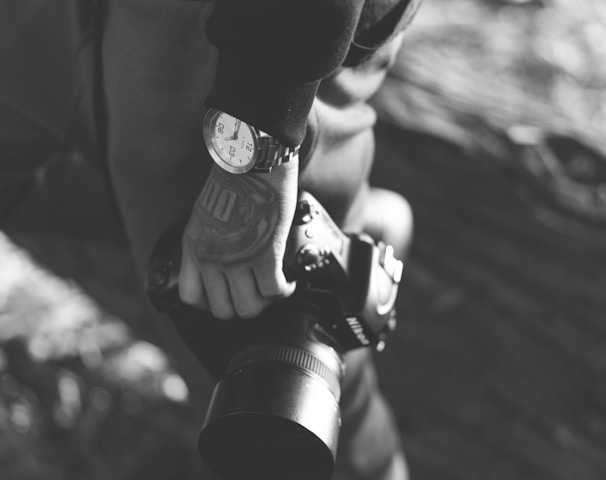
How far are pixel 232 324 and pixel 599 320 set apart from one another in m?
0.94

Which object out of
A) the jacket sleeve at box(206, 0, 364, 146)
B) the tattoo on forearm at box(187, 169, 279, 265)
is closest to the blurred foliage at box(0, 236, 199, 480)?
the tattoo on forearm at box(187, 169, 279, 265)

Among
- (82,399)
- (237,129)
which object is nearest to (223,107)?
(237,129)

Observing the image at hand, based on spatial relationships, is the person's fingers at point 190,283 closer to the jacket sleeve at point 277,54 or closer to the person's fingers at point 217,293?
the person's fingers at point 217,293

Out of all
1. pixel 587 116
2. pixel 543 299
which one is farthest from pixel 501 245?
pixel 587 116

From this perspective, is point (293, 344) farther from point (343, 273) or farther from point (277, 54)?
point (277, 54)

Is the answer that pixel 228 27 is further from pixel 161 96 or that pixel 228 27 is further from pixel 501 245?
pixel 501 245

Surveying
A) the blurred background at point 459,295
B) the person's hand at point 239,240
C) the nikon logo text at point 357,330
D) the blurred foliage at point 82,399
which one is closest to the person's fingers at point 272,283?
the person's hand at point 239,240

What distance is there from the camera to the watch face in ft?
2.66

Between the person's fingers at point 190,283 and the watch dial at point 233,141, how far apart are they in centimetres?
12

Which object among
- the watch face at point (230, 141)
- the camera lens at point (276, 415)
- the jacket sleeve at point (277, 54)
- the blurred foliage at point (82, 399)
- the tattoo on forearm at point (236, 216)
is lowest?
the blurred foliage at point (82, 399)

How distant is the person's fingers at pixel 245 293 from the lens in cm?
Answer: 86

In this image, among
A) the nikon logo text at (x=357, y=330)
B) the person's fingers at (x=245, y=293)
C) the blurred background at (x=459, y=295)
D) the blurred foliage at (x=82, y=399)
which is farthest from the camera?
the blurred foliage at (x=82, y=399)

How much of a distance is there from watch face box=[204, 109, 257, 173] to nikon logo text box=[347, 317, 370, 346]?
0.81 feet

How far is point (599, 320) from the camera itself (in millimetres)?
1620
